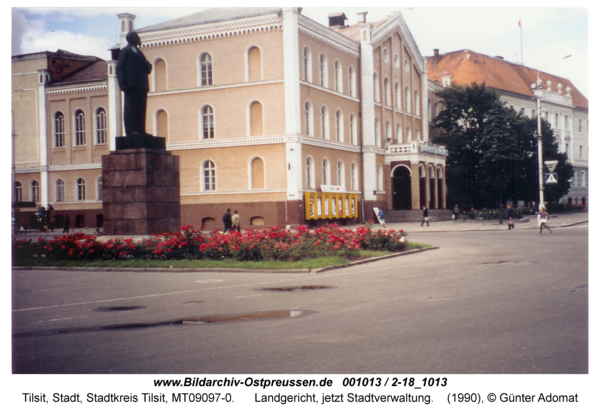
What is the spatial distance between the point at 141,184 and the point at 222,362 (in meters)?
12.6

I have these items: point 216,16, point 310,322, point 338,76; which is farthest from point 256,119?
point 310,322

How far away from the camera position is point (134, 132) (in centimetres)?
1952

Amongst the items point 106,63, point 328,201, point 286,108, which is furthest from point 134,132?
point 106,63

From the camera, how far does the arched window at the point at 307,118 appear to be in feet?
143

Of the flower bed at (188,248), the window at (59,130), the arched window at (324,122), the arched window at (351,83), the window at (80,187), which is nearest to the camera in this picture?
the flower bed at (188,248)

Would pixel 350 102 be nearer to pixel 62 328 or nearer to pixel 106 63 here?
pixel 106 63

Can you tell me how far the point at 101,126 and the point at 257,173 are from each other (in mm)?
14013

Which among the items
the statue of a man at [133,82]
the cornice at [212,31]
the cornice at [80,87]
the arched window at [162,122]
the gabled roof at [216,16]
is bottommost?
the statue of a man at [133,82]

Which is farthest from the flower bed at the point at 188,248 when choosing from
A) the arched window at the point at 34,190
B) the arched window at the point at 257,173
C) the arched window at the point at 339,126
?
the arched window at the point at 339,126

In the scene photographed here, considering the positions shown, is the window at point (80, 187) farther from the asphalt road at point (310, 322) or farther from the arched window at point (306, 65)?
the asphalt road at point (310, 322)

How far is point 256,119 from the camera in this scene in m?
42.8

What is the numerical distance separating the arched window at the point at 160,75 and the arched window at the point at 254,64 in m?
6.34

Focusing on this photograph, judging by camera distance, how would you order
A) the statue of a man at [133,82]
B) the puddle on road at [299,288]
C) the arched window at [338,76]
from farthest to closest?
1. the arched window at [338,76]
2. the statue of a man at [133,82]
3. the puddle on road at [299,288]

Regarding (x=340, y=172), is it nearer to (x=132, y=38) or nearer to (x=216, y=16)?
(x=216, y=16)
